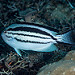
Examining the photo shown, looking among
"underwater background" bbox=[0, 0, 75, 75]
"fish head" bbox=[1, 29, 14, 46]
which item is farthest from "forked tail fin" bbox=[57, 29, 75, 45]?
"fish head" bbox=[1, 29, 14, 46]

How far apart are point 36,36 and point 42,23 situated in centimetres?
220

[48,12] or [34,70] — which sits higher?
[48,12]

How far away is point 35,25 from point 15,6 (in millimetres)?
3541

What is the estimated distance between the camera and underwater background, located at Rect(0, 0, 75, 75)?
2851mm

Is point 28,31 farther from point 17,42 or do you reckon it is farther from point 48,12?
point 48,12

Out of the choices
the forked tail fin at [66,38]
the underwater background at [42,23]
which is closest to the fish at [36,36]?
the forked tail fin at [66,38]

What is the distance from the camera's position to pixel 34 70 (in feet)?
10.4

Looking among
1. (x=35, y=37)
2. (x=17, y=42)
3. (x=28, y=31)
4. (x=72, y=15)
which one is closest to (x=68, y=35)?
(x=35, y=37)

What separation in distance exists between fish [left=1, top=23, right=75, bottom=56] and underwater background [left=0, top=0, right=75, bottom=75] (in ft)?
1.44

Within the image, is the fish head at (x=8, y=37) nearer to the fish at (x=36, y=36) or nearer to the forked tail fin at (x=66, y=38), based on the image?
the fish at (x=36, y=36)

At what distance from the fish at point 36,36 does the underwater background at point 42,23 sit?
1.44 ft

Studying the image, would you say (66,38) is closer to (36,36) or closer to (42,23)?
(36,36)

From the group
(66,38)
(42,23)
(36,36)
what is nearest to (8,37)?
(36,36)

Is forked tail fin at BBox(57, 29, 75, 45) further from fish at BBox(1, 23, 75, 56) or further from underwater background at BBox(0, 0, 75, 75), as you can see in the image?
underwater background at BBox(0, 0, 75, 75)
